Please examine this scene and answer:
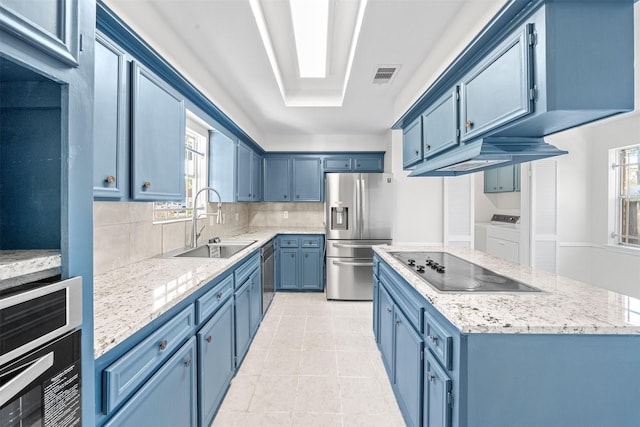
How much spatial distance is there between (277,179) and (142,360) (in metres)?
3.96

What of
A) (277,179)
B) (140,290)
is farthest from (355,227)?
(140,290)

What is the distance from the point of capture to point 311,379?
2.23 m

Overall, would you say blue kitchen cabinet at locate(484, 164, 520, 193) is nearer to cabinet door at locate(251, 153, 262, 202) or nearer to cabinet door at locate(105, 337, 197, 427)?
cabinet door at locate(251, 153, 262, 202)

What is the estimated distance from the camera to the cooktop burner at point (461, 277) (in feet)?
4.63

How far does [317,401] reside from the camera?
6.53 ft

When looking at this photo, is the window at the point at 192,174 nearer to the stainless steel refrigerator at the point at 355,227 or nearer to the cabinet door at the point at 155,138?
the cabinet door at the point at 155,138

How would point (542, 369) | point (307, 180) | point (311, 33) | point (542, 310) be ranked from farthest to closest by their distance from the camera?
point (307, 180), point (311, 33), point (542, 310), point (542, 369)

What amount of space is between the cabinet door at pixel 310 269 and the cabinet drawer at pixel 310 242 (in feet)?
0.24

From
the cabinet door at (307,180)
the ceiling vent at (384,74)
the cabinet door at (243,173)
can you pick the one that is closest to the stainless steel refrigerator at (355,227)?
the cabinet door at (307,180)

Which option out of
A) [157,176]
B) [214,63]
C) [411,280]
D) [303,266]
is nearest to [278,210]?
[303,266]

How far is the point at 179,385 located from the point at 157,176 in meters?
1.15

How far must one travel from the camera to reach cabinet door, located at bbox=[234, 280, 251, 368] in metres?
2.20

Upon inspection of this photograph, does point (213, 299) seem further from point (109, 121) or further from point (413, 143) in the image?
point (413, 143)

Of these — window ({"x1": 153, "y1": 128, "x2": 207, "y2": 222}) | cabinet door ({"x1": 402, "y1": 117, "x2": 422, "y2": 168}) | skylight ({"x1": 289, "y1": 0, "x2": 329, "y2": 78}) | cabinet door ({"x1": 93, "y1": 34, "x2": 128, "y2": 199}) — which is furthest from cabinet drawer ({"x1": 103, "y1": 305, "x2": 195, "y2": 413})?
cabinet door ({"x1": 402, "y1": 117, "x2": 422, "y2": 168})
